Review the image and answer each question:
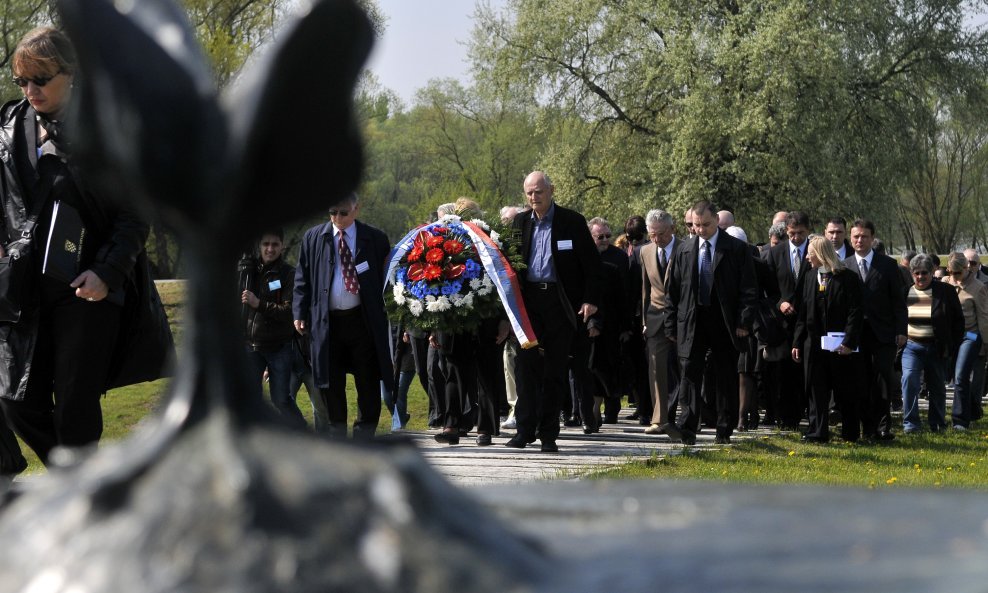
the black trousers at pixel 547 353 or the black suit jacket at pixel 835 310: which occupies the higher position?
the black suit jacket at pixel 835 310

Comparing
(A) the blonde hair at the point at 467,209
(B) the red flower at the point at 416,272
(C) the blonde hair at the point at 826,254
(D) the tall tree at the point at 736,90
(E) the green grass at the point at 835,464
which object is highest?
(D) the tall tree at the point at 736,90

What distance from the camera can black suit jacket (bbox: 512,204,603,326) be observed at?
419 inches

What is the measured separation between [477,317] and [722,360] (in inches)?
100

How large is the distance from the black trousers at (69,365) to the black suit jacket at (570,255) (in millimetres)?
6152

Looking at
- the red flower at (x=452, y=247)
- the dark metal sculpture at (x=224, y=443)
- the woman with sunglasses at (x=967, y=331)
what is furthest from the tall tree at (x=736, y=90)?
the dark metal sculpture at (x=224, y=443)

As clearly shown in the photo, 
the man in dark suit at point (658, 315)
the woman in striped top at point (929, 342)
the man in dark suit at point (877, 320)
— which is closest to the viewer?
the man in dark suit at point (658, 315)

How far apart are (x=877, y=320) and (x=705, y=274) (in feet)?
A: 6.84

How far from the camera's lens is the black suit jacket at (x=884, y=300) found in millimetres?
12367

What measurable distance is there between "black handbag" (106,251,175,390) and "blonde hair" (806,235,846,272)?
8.43m

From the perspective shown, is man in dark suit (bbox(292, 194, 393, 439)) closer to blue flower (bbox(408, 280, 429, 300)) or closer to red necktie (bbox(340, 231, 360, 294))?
red necktie (bbox(340, 231, 360, 294))

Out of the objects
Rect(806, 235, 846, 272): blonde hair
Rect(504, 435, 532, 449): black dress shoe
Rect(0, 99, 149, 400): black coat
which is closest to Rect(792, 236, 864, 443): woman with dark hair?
Rect(806, 235, 846, 272): blonde hair

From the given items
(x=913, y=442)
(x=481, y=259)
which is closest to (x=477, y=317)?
(x=481, y=259)

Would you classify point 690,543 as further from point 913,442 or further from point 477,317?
point 913,442

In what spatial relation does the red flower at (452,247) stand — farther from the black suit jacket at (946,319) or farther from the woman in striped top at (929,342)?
the black suit jacket at (946,319)
